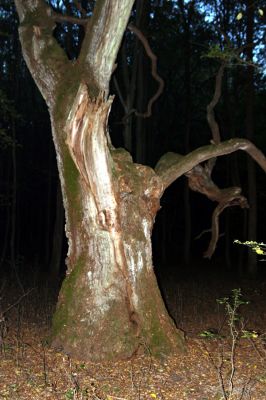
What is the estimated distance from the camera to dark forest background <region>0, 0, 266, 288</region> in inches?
651

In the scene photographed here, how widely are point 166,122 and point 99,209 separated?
24.1 meters

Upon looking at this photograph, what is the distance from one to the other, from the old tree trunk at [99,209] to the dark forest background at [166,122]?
13.1 feet

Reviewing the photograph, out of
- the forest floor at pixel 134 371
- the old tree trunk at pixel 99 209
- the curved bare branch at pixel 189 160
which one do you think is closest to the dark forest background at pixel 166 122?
the old tree trunk at pixel 99 209

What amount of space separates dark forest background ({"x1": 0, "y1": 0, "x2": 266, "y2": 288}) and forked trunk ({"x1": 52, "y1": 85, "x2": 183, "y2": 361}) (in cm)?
472

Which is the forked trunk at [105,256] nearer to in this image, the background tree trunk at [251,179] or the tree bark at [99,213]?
the tree bark at [99,213]

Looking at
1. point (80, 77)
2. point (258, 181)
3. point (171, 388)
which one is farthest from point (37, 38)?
point (258, 181)

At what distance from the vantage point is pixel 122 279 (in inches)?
238

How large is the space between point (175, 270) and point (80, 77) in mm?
14966

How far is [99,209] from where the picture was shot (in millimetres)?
5887

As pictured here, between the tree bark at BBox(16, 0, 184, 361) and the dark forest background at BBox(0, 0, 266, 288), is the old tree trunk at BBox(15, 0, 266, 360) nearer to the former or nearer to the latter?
the tree bark at BBox(16, 0, 184, 361)

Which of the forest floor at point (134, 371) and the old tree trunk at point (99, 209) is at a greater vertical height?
the old tree trunk at point (99, 209)

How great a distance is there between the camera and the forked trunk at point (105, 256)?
5.77 meters

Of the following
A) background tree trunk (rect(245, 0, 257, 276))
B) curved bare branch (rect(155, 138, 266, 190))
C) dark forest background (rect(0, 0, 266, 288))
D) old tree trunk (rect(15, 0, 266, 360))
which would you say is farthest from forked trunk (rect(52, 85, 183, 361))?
background tree trunk (rect(245, 0, 257, 276))

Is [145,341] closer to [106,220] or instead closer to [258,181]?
[106,220]
